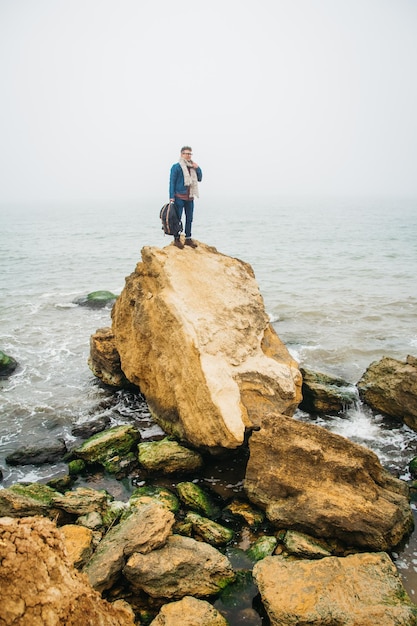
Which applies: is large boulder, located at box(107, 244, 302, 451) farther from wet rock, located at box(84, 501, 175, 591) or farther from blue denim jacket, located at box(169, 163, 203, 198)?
wet rock, located at box(84, 501, 175, 591)

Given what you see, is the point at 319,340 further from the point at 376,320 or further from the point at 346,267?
the point at 346,267

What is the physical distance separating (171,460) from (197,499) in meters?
1.15

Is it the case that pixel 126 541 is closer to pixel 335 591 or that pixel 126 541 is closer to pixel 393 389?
pixel 335 591

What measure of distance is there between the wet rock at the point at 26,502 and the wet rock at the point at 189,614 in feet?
9.45

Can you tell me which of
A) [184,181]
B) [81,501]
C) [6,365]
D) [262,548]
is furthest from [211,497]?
[6,365]

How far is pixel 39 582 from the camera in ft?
12.7

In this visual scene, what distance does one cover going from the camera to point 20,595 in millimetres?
3785

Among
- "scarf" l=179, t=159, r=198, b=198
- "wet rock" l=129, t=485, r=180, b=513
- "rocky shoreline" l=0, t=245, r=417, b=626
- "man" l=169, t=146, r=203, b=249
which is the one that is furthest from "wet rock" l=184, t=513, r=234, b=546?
"scarf" l=179, t=159, r=198, b=198

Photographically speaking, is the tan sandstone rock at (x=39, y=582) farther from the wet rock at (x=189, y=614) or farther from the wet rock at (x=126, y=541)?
the wet rock at (x=126, y=541)

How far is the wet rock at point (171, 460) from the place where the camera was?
8.77m

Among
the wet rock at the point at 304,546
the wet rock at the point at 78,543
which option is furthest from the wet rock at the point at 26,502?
the wet rock at the point at 304,546

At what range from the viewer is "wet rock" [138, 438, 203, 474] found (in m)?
8.77

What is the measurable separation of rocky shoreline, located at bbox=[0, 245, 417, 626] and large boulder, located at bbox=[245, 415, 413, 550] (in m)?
0.02

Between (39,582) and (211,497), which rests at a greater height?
(39,582)
